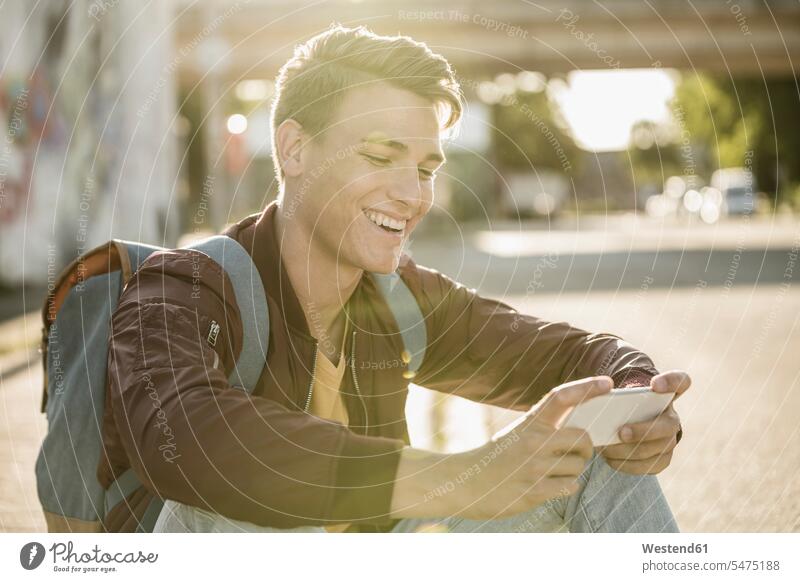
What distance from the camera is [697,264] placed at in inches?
741

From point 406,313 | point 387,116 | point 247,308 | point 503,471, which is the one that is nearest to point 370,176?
point 387,116

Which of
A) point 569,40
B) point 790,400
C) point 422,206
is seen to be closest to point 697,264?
point 569,40

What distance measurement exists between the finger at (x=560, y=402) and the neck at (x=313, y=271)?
0.87 m

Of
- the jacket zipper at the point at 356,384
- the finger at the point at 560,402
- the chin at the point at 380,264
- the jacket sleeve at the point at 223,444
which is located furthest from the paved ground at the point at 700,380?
the jacket sleeve at the point at 223,444

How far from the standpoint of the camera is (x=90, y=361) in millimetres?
2113

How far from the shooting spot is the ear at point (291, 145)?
249cm

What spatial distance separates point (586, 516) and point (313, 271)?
32.9 inches

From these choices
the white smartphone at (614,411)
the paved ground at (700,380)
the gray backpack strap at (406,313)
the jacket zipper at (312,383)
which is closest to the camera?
the white smartphone at (614,411)

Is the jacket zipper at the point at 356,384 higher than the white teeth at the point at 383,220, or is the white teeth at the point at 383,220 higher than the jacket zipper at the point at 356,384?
the white teeth at the point at 383,220

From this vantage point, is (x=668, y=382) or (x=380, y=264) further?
(x=380, y=264)

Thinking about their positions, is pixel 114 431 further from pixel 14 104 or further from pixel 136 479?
pixel 14 104

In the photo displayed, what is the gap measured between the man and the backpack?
41 mm

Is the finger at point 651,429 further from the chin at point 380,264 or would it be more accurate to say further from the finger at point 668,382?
the chin at point 380,264

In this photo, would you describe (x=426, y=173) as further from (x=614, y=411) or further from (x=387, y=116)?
(x=614, y=411)
